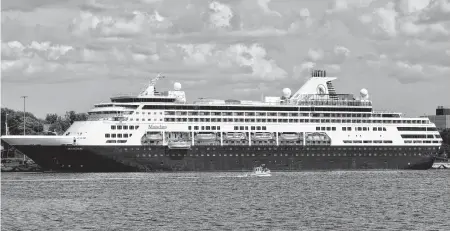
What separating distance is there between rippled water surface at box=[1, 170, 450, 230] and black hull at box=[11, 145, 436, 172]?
119 inches

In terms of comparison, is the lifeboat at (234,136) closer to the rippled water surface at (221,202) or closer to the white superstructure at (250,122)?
the white superstructure at (250,122)

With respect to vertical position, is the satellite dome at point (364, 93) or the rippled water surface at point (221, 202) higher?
the satellite dome at point (364, 93)

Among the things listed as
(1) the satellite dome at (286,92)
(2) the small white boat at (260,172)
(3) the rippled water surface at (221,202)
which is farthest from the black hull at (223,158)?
(1) the satellite dome at (286,92)

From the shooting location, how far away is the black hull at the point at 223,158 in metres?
136

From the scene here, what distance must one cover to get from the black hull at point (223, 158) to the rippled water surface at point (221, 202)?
3.01m

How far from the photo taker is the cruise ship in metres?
136

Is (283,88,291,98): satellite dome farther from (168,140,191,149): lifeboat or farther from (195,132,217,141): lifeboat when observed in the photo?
(168,140,191,149): lifeboat

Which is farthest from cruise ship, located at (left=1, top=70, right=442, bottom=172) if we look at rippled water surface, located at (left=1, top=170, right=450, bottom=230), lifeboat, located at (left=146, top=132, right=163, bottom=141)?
rippled water surface, located at (left=1, top=170, right=450, bottom=230)

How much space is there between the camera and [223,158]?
468ft

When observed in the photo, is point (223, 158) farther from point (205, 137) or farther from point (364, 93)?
point (364, 93)

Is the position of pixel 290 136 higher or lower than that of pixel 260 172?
higher

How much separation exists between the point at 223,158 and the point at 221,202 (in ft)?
160

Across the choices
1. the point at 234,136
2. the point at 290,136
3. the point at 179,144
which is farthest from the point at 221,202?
the point at 290,136

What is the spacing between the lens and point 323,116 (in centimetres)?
15200
